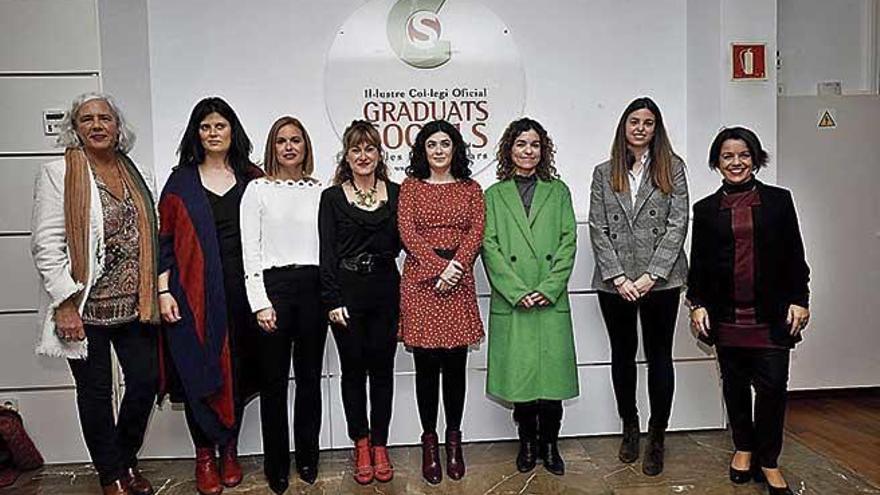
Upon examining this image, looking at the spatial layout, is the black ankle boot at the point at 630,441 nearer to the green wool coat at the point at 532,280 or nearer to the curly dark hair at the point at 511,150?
the green wool coat at the point at 532,280

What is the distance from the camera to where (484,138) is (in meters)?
3.80

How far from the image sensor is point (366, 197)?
3029mm

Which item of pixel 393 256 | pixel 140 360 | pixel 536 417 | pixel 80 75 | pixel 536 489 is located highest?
pixel 80 75

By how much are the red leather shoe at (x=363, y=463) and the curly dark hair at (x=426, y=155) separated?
1104 mm

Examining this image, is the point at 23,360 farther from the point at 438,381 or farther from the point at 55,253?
the point at 438,381

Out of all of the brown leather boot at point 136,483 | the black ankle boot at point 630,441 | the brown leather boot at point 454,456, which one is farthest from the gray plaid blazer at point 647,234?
the brown leather boot at point 136,483

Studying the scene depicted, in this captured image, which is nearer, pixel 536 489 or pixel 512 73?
pixel 536 489

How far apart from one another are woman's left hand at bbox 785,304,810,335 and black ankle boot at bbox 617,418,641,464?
2.73 feet

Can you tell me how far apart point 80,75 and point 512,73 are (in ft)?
6.49

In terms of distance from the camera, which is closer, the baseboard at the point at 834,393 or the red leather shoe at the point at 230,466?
the red leather shoe at the point at 230,466

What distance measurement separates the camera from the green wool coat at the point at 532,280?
305cm

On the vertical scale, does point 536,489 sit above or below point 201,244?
below

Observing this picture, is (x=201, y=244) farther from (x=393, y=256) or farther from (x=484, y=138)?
(x=484, y=138)

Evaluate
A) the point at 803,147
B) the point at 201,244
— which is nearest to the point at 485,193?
the point at 201,244
